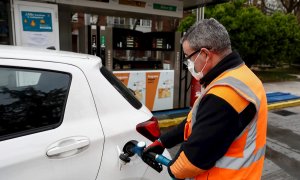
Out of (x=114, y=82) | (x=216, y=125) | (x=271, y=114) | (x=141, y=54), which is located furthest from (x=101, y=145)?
(x=271, y=114)

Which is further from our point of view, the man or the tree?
the tree

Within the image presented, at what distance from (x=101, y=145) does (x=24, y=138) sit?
1.51 feet

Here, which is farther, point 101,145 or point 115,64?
point 115,64

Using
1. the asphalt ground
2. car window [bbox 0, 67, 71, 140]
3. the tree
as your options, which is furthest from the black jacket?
the tree

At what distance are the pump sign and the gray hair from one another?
396 centimetres

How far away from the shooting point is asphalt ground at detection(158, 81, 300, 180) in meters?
4.25

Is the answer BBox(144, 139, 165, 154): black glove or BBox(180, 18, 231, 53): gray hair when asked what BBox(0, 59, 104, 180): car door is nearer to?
BBox(144, 139, 165, 154): black glove

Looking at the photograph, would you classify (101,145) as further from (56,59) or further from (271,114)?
(271,114)

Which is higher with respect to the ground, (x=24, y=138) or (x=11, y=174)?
(x=24, y=138)

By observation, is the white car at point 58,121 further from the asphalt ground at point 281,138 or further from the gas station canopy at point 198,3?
the gas station canopy at point 198,3

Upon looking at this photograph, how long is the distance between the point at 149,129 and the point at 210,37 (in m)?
0.95

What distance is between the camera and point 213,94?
4.42ft

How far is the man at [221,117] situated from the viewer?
1329 mm

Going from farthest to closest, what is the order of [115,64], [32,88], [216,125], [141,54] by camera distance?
[141,54], [115,64], [32,88], [216,125]
